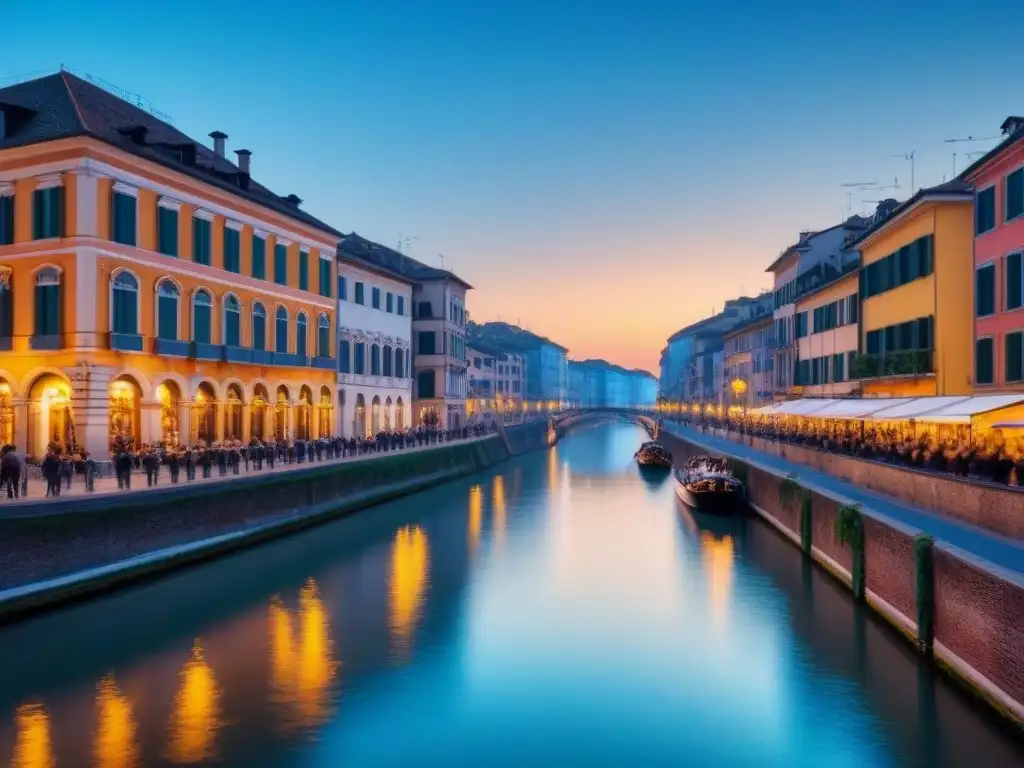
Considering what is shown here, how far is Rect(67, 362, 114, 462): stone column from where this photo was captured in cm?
3244

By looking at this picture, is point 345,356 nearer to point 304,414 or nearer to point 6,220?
point 304,414

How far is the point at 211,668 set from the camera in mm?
19109

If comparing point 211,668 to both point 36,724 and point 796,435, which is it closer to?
point 36,724

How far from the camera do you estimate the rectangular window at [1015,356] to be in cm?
2967

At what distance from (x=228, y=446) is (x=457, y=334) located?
42065 mm

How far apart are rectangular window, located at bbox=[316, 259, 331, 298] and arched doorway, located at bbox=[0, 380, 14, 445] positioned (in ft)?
63.3

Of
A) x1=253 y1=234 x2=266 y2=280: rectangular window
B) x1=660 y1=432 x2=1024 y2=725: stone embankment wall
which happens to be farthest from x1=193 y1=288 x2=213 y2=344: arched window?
x1=660 y1=432 x2=1024 y2=725: stone embankment wall

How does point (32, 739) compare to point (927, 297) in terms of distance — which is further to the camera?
point (927, 297)

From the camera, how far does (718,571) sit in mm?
30859

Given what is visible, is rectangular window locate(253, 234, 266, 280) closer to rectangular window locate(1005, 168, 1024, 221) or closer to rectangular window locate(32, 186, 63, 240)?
rectangular window locate(32, 186, 63, 240)

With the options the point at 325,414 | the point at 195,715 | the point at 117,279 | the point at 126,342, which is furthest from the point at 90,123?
the point at 195,715

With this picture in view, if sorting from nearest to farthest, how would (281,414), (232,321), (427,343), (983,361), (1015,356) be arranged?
(1015,356) → (983,361) → (232,321) → (281,414) → (427,343)

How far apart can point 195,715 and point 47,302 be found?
21.6m

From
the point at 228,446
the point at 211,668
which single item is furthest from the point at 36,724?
the point at 228,446
